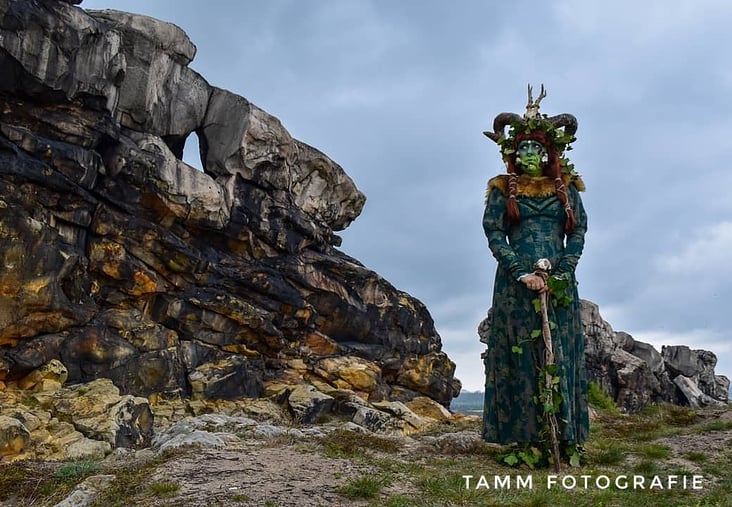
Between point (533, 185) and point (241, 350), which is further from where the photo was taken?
point (241, 350)

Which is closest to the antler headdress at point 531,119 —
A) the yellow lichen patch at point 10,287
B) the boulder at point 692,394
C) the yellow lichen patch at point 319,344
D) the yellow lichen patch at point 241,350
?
the yellow lichen patch at point 10,287

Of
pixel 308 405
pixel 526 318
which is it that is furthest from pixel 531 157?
pixel 308 405

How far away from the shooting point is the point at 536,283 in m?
6.85

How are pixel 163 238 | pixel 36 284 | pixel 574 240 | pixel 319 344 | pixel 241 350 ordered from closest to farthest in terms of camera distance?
pixel 574 240
pixel 36 284
pixel 163 238
pixel 241 350
pixel 319 344

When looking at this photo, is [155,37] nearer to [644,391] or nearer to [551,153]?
[551,153]

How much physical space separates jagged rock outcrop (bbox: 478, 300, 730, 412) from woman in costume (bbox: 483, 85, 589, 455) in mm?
31967

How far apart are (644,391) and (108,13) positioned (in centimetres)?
4306

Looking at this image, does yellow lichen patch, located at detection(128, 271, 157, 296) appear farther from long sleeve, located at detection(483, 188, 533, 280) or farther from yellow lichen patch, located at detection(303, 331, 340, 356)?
long sleeve, located at detection(483, 188, 533, 280)

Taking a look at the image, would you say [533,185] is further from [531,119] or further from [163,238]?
[163,238]

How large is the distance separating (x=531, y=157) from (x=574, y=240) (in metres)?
1.30

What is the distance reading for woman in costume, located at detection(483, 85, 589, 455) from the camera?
7027mm

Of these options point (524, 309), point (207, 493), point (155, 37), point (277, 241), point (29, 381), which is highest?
point (155, 37)

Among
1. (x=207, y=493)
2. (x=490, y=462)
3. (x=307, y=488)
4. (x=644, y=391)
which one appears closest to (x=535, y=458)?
(x=490, y=462)

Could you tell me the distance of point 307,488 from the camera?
4910mm
